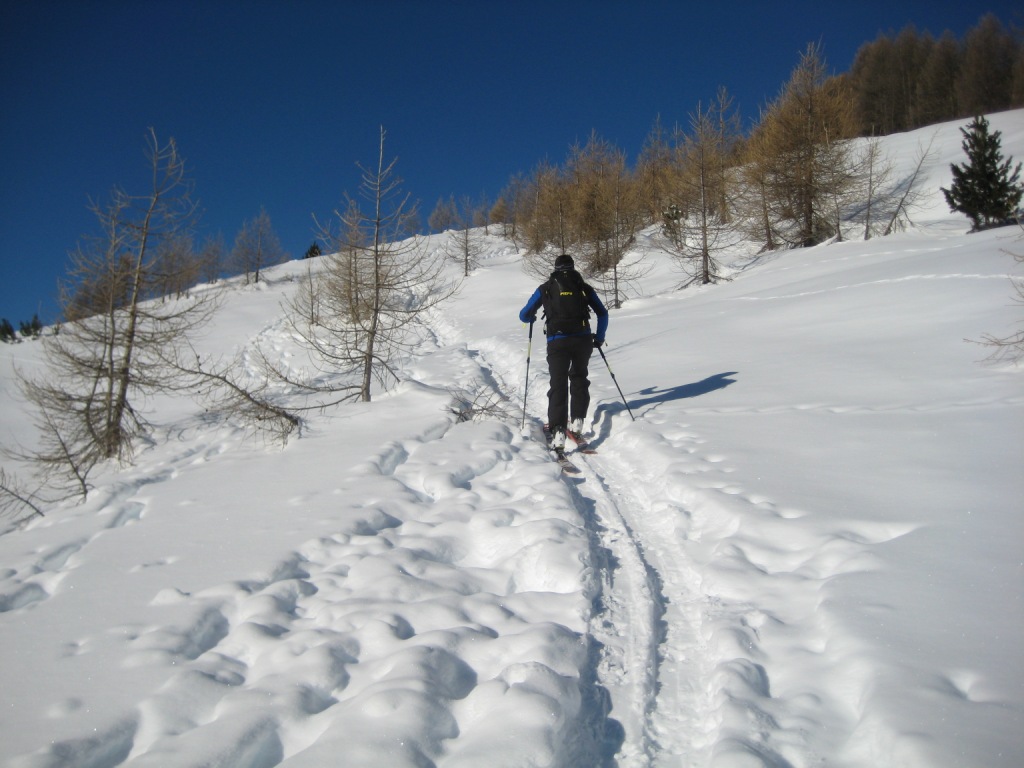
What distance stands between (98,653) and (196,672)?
2.43 feet

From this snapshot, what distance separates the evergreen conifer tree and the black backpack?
22.2 meters

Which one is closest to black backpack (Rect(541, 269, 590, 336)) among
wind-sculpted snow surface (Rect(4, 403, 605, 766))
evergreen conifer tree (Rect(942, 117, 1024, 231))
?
wind-sculpted snow surface (Rect(4, 403, 605, 766))

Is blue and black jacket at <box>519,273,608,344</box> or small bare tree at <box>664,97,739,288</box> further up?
small bare tree at <box>664,97,739,288</box>

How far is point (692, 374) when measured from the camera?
956 centimetres

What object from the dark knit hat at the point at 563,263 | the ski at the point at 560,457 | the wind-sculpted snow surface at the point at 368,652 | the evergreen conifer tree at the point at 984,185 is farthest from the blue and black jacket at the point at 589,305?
the evergreen conifer tree at the point at 984,185

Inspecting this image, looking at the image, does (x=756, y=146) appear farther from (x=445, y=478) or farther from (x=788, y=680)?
(x=788, y=680)

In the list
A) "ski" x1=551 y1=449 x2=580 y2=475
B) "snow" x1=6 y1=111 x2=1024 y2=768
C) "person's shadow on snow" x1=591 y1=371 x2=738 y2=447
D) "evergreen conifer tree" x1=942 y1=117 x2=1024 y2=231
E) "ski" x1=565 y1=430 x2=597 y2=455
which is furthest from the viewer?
"evergreen conifer tree" x1=942 y1=117 x2=1024 y2=231

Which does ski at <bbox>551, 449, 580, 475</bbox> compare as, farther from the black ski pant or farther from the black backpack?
the black backpack

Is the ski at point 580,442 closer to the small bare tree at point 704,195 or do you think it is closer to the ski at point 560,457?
the ski at point 560,457

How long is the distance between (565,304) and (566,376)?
0.85m

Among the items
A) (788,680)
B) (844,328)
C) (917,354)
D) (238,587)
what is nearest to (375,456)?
(238,587)

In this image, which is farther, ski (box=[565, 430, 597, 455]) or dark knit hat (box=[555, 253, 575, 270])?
dark knit hat (box=[555, 253, 575, 270])

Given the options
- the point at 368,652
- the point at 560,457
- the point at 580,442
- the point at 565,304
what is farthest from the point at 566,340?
the point at 368,652

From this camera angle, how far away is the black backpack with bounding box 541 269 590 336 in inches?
257
